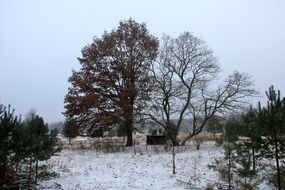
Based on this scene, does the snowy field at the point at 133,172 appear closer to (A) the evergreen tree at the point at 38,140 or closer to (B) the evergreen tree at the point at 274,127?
(A) the evergreen tree at the point at 38,140

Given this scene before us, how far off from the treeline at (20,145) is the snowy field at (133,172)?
1149mm

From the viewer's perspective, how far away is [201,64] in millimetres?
28688

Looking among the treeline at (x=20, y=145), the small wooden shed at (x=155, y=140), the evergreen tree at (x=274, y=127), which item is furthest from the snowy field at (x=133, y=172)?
the small wooden shed at (x=155, y=140)

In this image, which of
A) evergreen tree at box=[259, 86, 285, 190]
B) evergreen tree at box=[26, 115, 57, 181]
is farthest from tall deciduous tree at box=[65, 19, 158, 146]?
evergreen tree at box=[259, 86, 285, 190]

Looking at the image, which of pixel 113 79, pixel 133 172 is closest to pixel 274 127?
pixel 133 172

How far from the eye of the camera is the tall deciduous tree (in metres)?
28.6

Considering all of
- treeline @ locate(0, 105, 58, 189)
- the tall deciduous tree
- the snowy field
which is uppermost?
the tall deciduous tree

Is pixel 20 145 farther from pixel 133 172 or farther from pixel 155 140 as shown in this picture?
pixel 155 140

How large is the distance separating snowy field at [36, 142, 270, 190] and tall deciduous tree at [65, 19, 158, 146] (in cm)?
586

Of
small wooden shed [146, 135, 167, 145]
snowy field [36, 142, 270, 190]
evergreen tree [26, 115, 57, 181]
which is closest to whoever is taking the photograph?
evergreen tree [26, 115, 57, 181]

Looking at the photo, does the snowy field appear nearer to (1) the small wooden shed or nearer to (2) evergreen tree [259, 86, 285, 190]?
(2) evergreen tree [259, 86, 285, 190]

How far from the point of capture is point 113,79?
2991cm

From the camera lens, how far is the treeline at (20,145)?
11.8m

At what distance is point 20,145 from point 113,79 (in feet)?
58.2
